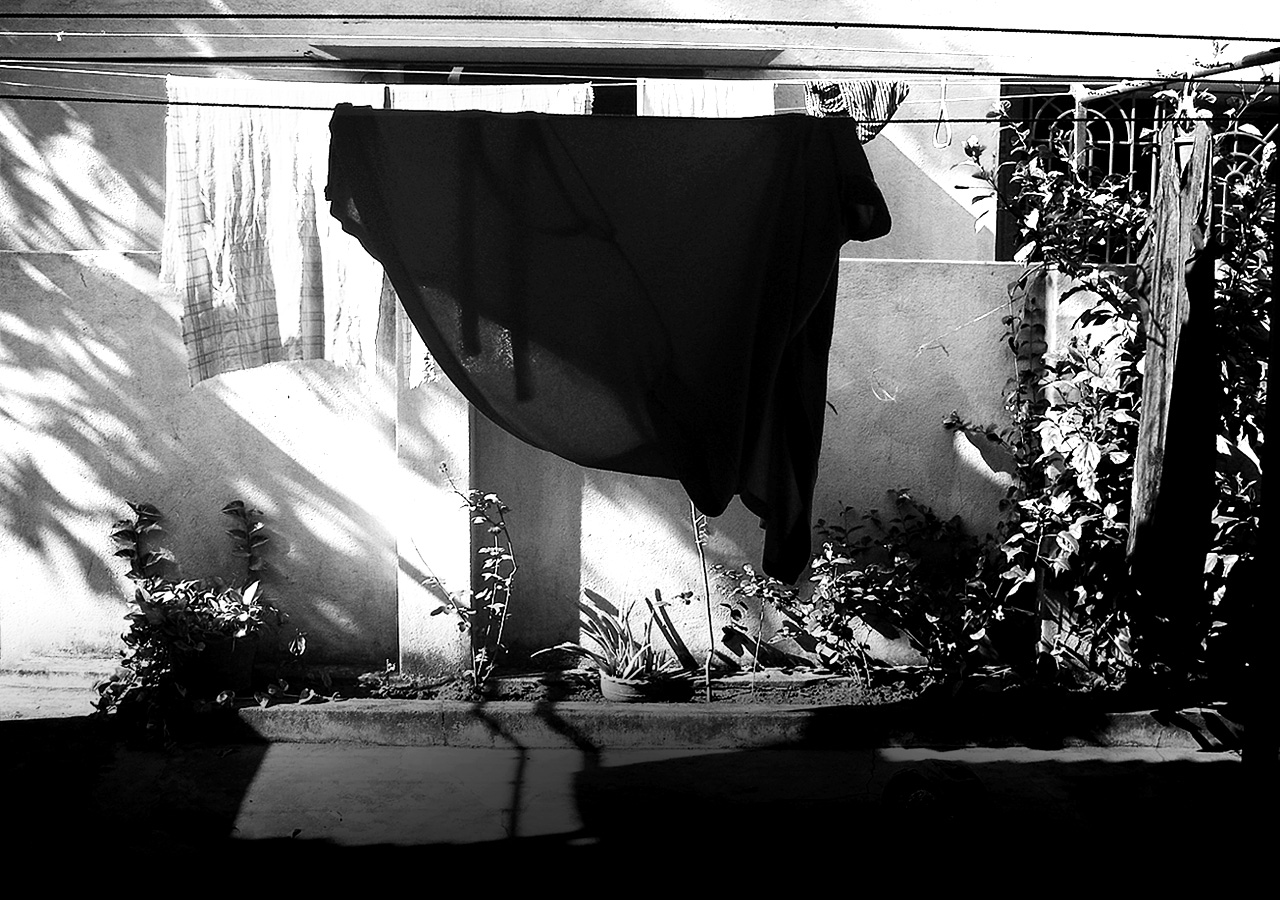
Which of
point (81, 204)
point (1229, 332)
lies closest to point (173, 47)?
point (81, 204)

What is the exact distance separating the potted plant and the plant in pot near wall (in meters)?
1.45

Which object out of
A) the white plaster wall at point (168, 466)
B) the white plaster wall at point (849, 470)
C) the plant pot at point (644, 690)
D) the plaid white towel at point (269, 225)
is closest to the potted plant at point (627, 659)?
the plant pot at point (644, 690)

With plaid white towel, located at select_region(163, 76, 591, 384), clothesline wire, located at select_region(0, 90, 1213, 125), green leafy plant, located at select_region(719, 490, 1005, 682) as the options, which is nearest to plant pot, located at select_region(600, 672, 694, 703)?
green leafy plant, located at select_region(719, 490, 1005, 682)

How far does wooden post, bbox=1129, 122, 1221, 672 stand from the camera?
4328 mm

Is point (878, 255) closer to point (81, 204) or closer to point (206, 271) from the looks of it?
point (206, 271)

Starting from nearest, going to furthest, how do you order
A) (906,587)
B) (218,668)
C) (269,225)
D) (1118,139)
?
(269,225) → (218,668) → (906,587) → (1118,139)

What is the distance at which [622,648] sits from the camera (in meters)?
6.00

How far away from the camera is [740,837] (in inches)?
181

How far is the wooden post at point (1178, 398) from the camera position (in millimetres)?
4328

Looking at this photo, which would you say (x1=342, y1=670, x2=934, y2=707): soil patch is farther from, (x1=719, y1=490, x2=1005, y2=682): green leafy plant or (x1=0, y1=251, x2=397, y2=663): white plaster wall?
(x1=0, y1=251, x2=397, y2=663): white plaster wall

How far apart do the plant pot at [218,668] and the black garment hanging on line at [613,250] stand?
2.57 meters

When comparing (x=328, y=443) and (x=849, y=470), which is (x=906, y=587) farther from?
(x=328, y=443)

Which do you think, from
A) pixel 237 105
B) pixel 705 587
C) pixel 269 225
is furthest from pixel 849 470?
pixel 237 105

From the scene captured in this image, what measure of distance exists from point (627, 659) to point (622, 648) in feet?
0.29
